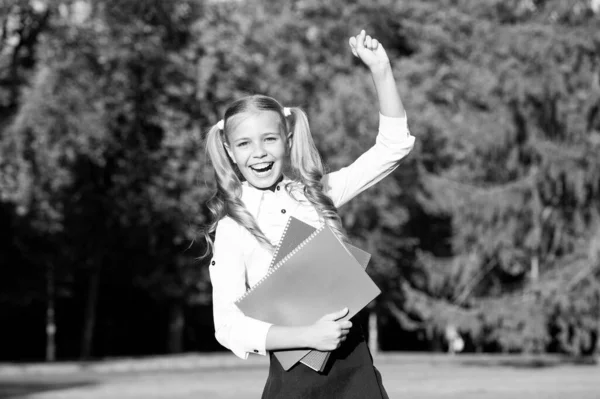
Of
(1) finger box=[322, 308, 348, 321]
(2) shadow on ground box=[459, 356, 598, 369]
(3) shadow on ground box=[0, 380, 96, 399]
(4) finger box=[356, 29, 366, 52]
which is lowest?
(2) shadow on ground box=[459, 356, 598, 369]

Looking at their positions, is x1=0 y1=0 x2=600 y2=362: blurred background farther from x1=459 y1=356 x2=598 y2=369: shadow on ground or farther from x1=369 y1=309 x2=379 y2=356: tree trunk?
x1=459 y1=356 x2=598 y2=369: shadow on ground

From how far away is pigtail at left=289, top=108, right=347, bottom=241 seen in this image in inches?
114

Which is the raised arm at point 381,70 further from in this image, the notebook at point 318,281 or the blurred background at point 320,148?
the blurred background at point 320,148

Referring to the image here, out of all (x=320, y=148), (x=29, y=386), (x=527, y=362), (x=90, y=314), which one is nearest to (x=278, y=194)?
(x=29, y=386)

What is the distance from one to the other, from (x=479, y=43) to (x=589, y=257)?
17.6 ft

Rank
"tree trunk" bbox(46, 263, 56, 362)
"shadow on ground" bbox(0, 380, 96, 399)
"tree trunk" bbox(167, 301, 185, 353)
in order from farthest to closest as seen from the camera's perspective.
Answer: "tree trunk" bbox(167, 301, 185, 353) → "tree trunk" bbox(46, 263, 56, 362) → "shadow on ground" bbox(0, 380, 96, 399)

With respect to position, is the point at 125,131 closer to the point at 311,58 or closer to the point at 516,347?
the point at 311,58

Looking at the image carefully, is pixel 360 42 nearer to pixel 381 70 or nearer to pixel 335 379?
pixel 381 70

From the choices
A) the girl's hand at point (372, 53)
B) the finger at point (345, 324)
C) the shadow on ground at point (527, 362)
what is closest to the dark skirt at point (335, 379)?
the finger at point (345, 324)

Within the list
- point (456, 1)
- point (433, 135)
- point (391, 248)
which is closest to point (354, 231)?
point (391, 248)

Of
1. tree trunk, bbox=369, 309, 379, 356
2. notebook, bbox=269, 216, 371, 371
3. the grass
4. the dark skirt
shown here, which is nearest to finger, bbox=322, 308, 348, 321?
notebook, bbox=269, 216, 371, 371

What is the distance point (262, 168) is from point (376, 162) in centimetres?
37

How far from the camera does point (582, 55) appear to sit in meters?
18.8

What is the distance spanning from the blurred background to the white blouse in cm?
1655
